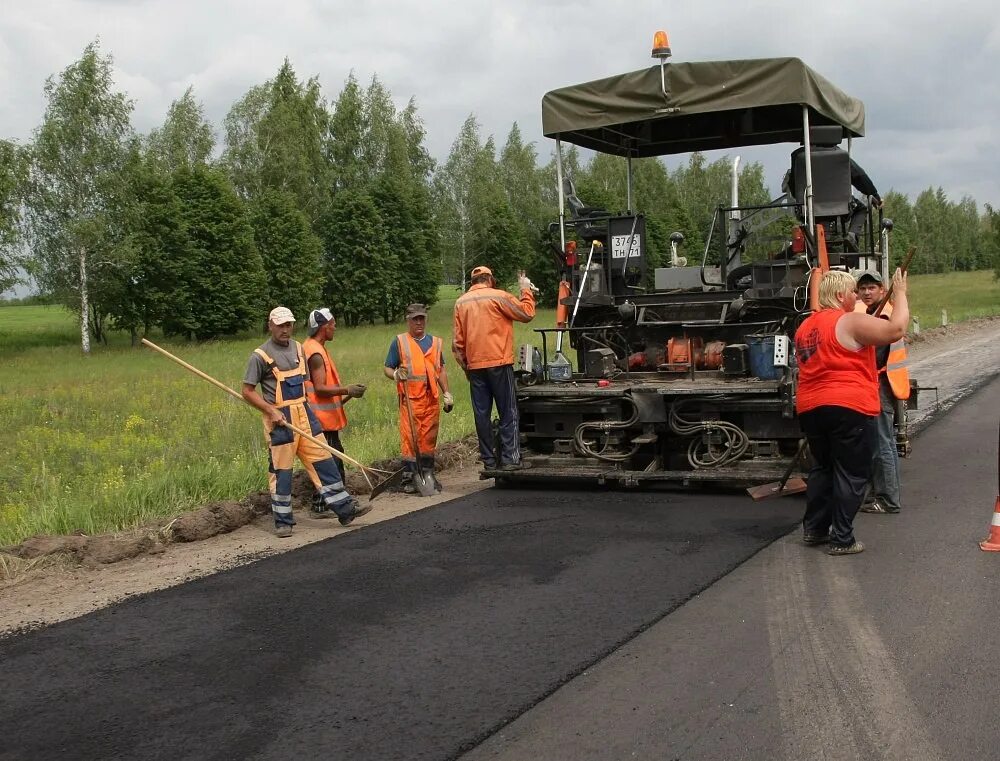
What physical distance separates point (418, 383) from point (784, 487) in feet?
10.2

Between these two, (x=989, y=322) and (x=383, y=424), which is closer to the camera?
(x=383, y=424)

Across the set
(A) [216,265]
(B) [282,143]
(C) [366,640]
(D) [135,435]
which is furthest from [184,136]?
(C) [366,640]

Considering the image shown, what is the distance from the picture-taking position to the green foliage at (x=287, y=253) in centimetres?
4012

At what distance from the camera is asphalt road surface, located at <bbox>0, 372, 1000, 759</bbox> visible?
361 centimetres

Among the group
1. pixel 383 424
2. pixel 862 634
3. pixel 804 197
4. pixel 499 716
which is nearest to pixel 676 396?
pixel 804 197

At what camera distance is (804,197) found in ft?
28.4

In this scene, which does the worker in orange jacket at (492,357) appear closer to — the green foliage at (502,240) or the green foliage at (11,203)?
the green foliage at (11,203)

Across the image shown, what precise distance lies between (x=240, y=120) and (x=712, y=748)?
160ft

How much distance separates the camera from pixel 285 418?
7176mm

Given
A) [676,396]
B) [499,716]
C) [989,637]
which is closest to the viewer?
[499,716]

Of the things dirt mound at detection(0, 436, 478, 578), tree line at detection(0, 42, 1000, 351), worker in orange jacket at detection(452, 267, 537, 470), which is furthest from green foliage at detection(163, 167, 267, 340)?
worker in orange jacket at detection(452, 267, 537, 470)

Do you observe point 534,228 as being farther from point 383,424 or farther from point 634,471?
point 634,471

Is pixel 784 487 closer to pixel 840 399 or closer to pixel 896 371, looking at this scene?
pixel 896 371

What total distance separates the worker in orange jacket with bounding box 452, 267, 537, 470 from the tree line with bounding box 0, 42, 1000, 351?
9826 mm
